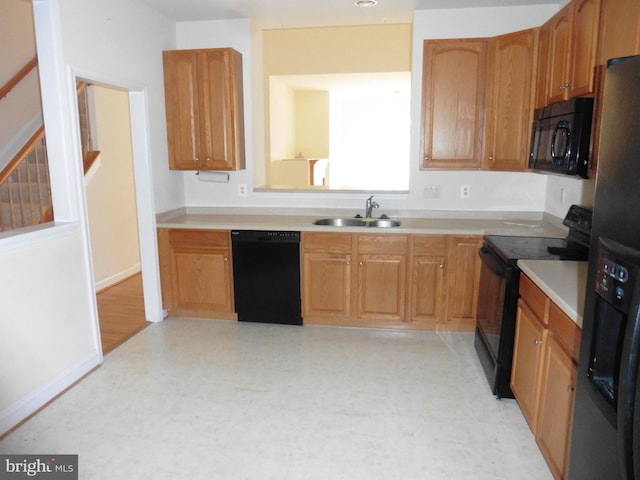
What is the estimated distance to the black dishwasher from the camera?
364 centimetres

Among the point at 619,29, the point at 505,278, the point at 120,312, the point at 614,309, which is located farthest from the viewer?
the point at 120,312

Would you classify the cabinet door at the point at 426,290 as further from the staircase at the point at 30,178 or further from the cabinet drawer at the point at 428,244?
the staircase at the point at 30,178

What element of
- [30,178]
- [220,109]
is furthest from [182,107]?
[30,178]

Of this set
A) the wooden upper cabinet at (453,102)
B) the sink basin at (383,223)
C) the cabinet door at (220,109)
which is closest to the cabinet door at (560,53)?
the wooden upper cabinet at (453,102)

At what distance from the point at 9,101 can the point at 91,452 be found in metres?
3.53

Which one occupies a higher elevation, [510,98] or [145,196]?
[510,98]

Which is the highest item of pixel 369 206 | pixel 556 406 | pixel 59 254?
pixel 369 206

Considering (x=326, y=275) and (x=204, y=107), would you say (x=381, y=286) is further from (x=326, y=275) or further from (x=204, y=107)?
(x=204, y=107)

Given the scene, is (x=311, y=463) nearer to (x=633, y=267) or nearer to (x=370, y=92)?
(x=633, y=267)

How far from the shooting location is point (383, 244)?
3.53 meters

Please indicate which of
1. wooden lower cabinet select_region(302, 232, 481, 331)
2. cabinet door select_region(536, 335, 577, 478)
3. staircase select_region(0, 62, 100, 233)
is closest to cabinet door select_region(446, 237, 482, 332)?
wooden lower cabinet select_region(302, 232, 481, 331)

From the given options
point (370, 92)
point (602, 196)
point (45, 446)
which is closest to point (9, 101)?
point (45, 446)

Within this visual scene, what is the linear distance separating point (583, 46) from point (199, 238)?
9.53ft

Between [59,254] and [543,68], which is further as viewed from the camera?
[543,68]
